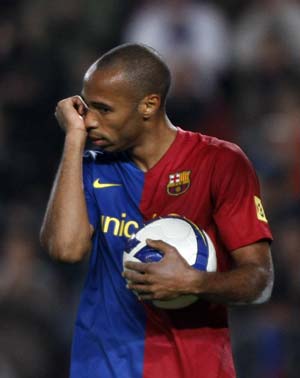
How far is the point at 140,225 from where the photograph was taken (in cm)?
498

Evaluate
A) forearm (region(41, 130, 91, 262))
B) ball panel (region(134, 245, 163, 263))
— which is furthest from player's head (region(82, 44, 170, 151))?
ball panel (region(134, 245, 163, 263))

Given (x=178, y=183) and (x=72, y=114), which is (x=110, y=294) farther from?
(x=72, y=114)

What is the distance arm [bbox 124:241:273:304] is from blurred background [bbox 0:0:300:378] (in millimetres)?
3547

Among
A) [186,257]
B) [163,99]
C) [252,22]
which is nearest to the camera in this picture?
[186,257]

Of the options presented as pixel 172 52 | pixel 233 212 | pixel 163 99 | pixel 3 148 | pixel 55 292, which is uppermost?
pixel 163 99

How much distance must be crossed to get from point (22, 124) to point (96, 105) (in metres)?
Answer: 5.43

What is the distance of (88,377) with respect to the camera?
16.5 ft

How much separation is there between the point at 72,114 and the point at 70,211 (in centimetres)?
41

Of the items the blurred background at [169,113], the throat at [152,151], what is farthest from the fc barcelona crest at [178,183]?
the blurred background at [169,113]

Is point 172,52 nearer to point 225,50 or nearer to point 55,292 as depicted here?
point 225,50

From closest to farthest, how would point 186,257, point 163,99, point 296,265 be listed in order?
point 186,257 < point 163,99 < point 296,265

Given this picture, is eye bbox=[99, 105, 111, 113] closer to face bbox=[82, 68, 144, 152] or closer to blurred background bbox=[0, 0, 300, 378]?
face bbox=[82, 68, 144, 152]

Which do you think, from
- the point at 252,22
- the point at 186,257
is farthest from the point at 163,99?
the point at 252,22

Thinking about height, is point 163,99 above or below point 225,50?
above
